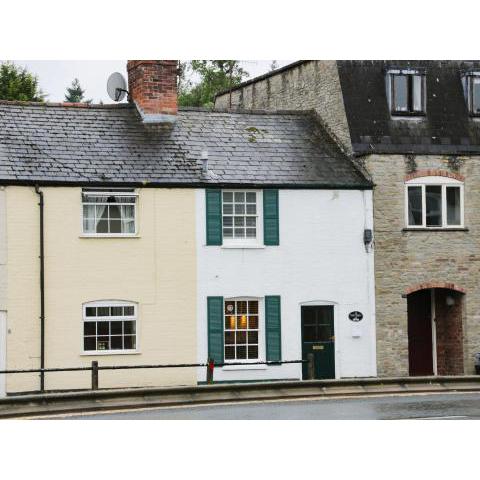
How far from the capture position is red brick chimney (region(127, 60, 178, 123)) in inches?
1152

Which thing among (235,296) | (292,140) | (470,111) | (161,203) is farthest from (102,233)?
(470,111)

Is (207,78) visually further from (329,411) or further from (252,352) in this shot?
(329,411)

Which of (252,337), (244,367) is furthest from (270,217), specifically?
(244,367)

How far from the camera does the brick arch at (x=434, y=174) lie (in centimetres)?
2944

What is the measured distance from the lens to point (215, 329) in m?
27.7

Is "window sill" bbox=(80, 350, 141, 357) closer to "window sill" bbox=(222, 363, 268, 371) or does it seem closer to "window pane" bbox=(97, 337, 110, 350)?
"window pane" bbox=(97, 337, 110, 350)

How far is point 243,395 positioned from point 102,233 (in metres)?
6.44

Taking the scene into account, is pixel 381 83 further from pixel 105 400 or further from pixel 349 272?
pixel 105 400

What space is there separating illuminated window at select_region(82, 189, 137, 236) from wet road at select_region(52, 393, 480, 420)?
7.26 metres

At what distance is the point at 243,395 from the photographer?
910 inches

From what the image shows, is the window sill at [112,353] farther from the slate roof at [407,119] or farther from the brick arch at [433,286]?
the slate roof at [407,119]

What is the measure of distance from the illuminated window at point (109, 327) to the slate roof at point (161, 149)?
3.10 meters

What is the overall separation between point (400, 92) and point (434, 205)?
10.9ft

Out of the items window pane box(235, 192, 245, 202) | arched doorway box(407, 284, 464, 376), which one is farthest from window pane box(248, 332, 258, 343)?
arched doorway box(407, 284, 464, 376)
